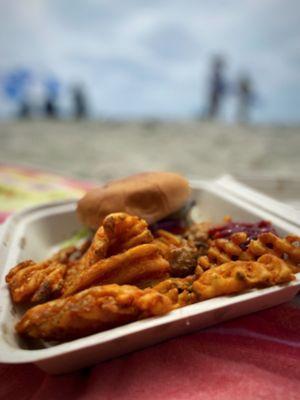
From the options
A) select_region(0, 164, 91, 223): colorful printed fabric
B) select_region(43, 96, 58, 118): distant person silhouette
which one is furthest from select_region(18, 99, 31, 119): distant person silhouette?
select_region(0, 164, 91, 223): colorful printed fabric

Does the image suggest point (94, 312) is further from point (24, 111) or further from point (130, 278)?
point (24, 111)

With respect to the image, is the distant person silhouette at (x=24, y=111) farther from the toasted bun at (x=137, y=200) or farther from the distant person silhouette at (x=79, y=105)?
the toasted bun at (x=137, y=200)

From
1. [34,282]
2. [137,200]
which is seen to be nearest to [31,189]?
[137,200]

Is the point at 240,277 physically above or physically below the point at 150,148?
above

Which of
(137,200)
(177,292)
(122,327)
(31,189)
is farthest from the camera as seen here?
(31,189)

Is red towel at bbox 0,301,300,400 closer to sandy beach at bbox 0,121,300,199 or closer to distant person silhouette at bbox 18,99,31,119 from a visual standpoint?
sandy beach at bbox 0,121,300,199

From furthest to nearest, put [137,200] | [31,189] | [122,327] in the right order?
1. [31,189]
2. [137,200]
3. [122,327]

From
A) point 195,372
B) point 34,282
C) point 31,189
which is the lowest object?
point 31,189
